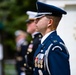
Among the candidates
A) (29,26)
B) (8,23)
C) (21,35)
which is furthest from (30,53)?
(8,23)

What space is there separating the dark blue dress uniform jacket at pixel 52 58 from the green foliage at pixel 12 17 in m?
14.7

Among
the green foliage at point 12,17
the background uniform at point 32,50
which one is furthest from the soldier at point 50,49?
the green foliage at point 12,17

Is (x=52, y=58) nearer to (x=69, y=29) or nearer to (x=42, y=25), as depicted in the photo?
(x=42, y=25)

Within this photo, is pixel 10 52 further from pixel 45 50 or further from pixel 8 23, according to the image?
pixel 45 50

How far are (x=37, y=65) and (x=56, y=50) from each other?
375mm

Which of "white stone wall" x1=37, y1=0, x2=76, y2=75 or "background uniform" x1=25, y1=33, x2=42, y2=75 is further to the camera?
"background uniform" x1=25, y1=33, x2=42, y2=75

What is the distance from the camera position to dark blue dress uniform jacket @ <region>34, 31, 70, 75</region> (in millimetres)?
8406

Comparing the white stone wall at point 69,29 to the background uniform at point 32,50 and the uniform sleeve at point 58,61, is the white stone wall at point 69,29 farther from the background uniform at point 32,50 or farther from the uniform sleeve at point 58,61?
the uniform sleeve at point 58,61

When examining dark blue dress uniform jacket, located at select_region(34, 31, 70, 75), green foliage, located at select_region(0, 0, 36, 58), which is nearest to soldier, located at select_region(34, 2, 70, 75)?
dark blue dress uniform jacket, located at select_region(34, 31, 70, 75)

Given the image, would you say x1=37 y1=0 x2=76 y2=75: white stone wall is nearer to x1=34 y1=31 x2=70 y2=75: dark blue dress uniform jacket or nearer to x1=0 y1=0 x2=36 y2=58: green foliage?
x1=34 y1=31 x2=70 y2=75: dark blue dress uniform jacket

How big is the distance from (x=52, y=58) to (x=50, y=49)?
0.14 meters

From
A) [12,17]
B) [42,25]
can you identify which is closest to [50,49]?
[42,25]

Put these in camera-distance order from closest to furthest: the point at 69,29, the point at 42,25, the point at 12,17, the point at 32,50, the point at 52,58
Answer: the point at 52,58 → the point at 42,25 → the point at 69,29 → the point at 32,50 → the point at 12,17

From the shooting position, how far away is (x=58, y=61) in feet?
27.6
